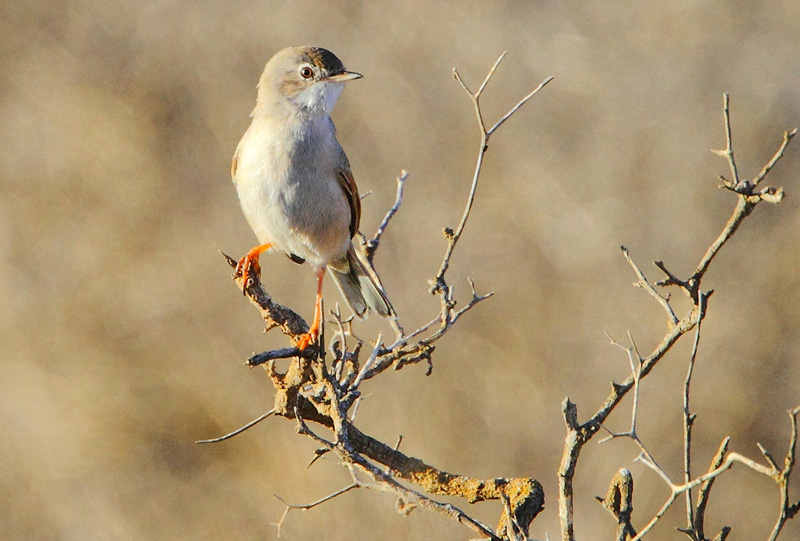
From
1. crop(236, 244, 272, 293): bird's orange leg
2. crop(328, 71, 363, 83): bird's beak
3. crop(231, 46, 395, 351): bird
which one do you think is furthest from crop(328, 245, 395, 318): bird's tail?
crop(328, 71, 363, 83): bird's beak

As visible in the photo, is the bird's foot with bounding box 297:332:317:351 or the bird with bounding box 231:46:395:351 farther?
the bird with bounding box 231:46:395:351

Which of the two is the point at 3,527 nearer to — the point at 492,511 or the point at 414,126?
the point at 492,511

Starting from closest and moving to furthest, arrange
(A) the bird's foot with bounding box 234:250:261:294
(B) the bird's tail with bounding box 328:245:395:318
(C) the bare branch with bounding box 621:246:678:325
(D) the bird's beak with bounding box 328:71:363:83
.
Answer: (C) the bare branch with bounding box 621:246:678:325 < (A) the bird's foot with bounding box 234:250:261:294 < (D) the bird's beak with bounding box 328:71:363:83 < (B) the bird's tail with bounding box 328:245:395:318

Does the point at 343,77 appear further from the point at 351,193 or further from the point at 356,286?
the point at 356,286

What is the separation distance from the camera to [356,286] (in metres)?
5.58

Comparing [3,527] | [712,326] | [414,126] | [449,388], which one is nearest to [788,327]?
[712,326]

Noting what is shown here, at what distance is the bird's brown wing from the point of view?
204 inches

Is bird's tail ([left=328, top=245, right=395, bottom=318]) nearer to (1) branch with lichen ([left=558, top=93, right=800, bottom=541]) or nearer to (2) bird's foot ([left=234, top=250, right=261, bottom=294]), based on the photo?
(2) bird's foot ([left=234, top=250, right=261, bottom=294])

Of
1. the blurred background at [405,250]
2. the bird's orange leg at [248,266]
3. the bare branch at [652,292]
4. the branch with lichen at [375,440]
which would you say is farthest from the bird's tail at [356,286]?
the blurred background at [405,250]

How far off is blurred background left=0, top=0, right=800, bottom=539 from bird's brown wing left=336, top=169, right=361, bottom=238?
3.13 m

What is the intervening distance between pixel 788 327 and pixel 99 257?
682cm

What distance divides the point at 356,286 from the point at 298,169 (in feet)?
3.17

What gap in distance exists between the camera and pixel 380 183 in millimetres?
8820

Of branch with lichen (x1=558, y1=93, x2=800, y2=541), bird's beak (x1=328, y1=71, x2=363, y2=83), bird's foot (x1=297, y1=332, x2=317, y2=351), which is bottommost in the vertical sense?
branch with lichen (x1=558, y1=93, x2=800, y2=541)
